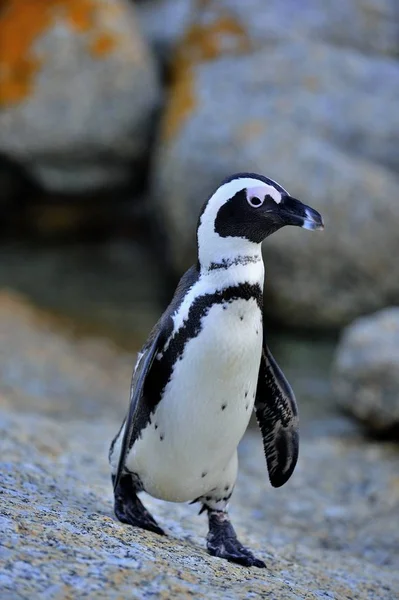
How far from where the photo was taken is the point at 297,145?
647 centimetres

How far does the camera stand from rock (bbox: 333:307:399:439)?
4.79 metres

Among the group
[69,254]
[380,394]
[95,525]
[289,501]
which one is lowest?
[95,525]

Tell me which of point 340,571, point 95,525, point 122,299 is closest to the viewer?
point 95,525

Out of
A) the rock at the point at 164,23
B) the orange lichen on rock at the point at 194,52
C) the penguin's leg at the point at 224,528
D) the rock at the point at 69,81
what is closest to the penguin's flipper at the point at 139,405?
the penguin's leg at the point at 224,528

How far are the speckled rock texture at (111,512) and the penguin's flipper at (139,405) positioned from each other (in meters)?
0.21

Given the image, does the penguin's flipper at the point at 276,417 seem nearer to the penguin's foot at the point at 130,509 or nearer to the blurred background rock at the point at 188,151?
the penguin's foot at the point at 130,509

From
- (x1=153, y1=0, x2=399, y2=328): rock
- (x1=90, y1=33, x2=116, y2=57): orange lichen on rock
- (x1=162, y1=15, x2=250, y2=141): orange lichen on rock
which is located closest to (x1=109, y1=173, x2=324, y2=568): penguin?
(x1=153, y1=0, x2=399, y2=328): rock

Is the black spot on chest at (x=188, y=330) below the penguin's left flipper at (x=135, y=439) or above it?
above

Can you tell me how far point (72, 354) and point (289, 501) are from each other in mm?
2507

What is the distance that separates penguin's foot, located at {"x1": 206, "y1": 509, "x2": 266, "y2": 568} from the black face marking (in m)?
0.90

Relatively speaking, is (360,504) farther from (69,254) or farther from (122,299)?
(69,254)

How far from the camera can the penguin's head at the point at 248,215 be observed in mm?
2420

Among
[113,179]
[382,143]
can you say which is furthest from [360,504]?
[113,179]

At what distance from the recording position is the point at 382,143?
6.59 m
